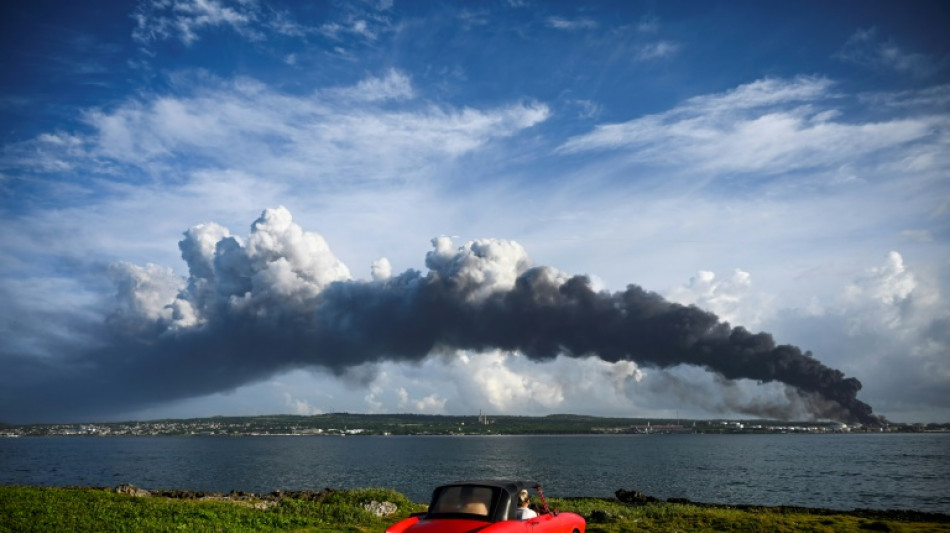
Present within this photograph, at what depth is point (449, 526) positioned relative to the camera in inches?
574

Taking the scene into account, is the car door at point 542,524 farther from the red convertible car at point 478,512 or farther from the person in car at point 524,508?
the person in car at point 524,508

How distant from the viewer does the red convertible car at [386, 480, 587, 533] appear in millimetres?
14562

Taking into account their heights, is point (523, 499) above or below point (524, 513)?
above

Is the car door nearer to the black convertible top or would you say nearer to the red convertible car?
the red convertible car

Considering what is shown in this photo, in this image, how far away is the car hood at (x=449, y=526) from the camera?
47.2ft

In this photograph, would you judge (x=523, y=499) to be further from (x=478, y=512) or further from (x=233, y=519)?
(x=233, y=519)

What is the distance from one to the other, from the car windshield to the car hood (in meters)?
0.42

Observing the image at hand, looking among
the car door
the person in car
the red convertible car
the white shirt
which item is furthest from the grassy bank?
the white shirt

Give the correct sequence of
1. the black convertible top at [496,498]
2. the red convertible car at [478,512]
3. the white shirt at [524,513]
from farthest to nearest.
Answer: the white shirt at [524,513]
the black convertible top at [496,498]
the red convertible car at [478,512]

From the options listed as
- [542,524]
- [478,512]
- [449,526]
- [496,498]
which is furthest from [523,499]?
[449,526]

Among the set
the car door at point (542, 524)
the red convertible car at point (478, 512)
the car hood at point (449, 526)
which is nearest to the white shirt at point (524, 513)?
the red convertible car at point (478, 512)

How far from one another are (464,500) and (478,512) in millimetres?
550

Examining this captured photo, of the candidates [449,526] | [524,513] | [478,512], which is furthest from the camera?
[524,513]

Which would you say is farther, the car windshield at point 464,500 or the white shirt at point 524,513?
the white shirt at point 524,513
